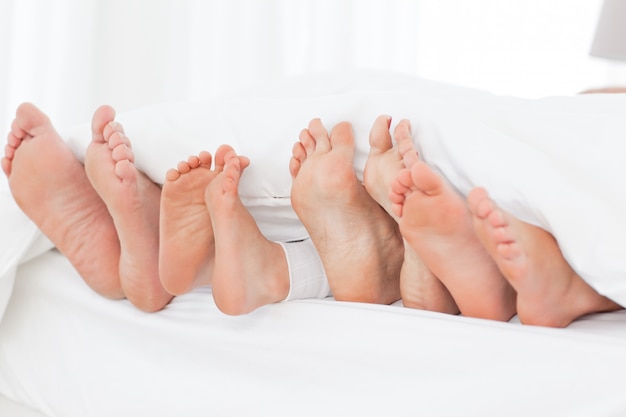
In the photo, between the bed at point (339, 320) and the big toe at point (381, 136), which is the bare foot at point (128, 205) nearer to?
the bed at point (339, 320)

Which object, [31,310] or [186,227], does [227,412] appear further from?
[31,310]

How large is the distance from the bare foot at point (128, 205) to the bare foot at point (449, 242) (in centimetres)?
34

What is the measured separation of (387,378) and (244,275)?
18cm

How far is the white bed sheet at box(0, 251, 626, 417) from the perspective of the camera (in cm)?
63

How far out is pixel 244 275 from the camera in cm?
80

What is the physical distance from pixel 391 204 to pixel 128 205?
33 centimetres

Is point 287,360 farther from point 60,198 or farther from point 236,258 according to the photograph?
point 60,198

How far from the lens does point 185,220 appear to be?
0.85 meters

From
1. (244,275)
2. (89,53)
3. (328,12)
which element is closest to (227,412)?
(244,275)

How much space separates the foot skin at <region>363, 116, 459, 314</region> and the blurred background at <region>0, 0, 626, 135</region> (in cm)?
175

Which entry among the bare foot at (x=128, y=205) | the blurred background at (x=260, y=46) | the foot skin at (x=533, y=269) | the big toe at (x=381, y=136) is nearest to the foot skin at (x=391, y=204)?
the big toe at (x=381, y=136)

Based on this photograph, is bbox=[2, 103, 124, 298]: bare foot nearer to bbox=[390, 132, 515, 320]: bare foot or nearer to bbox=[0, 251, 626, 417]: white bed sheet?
bbox=[0, 251, 626, 417]: white bed sheet

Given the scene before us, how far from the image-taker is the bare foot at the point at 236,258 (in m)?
0.80

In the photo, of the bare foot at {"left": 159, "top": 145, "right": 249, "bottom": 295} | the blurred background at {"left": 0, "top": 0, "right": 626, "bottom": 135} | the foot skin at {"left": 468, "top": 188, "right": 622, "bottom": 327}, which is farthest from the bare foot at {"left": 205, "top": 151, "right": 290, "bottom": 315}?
the blurred background at {"left": 0, "top": 0, "right": 626, "bottom": 135}
